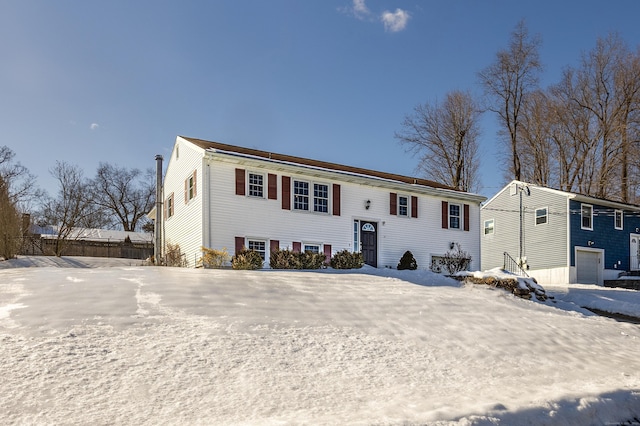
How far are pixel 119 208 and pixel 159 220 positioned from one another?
34.2 metres

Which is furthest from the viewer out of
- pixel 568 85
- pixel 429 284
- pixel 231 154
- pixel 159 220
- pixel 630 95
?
pixel 568 85

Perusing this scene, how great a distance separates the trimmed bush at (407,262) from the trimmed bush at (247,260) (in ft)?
23.4

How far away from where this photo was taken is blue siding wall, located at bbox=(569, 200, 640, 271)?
2583 centimetres

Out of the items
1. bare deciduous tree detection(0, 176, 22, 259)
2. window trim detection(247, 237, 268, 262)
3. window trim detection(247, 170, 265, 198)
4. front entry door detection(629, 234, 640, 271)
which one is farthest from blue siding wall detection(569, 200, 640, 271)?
bare deciduous tree detection(0, 176, 22, 259)

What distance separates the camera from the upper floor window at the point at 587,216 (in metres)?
26.3

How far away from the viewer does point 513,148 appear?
34969mm

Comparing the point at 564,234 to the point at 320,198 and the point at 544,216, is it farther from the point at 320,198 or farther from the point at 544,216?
the point at 320,198

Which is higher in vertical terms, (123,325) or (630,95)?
(630,95)

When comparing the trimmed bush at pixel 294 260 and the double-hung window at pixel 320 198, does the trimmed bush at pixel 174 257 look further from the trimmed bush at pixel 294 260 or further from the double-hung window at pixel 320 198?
the double-hung window at pixel 320 198

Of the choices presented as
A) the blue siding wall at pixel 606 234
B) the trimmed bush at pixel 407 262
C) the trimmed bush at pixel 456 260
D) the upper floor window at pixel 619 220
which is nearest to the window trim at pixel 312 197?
the trimmed bush at pixel 407 262

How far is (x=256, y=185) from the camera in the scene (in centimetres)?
1720

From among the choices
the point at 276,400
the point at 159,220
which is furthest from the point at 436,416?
the point at 159,220

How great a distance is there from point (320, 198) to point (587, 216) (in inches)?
644

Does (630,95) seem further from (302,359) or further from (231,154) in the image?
(302,359)
